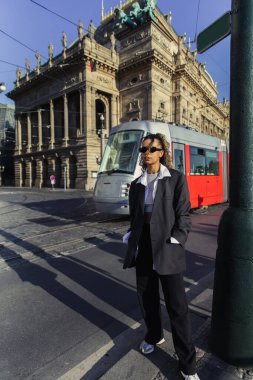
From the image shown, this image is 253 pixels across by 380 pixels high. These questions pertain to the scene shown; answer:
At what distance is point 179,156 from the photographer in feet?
32.9

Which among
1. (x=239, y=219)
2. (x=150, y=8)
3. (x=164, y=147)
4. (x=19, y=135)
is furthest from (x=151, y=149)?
(x=19, y=135)

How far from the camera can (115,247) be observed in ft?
21.2

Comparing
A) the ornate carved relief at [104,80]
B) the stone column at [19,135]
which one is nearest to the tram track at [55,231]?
the ornate carved relief at [104,80]

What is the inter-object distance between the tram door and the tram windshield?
4.96ft

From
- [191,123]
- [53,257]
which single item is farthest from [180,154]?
[191,123]

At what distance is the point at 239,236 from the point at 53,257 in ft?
14.3

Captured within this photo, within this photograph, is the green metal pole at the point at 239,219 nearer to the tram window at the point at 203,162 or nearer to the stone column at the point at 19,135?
the tram window at the point at 203,162

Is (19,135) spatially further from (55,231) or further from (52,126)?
(55,231)

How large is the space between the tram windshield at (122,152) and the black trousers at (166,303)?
636 centimetres

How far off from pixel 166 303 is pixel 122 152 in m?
7.32

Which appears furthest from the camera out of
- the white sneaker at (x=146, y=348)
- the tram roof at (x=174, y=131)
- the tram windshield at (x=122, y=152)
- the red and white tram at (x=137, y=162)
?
the tram roof at (x=174, y=131)

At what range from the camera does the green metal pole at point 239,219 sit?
2.15 meters

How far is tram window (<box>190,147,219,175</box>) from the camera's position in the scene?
10827 millimetres

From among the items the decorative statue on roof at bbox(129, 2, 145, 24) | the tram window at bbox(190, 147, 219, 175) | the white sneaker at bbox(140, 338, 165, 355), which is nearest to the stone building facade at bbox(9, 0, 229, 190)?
the decorative statue on roof at bbox(129, 2, 145, 24)
